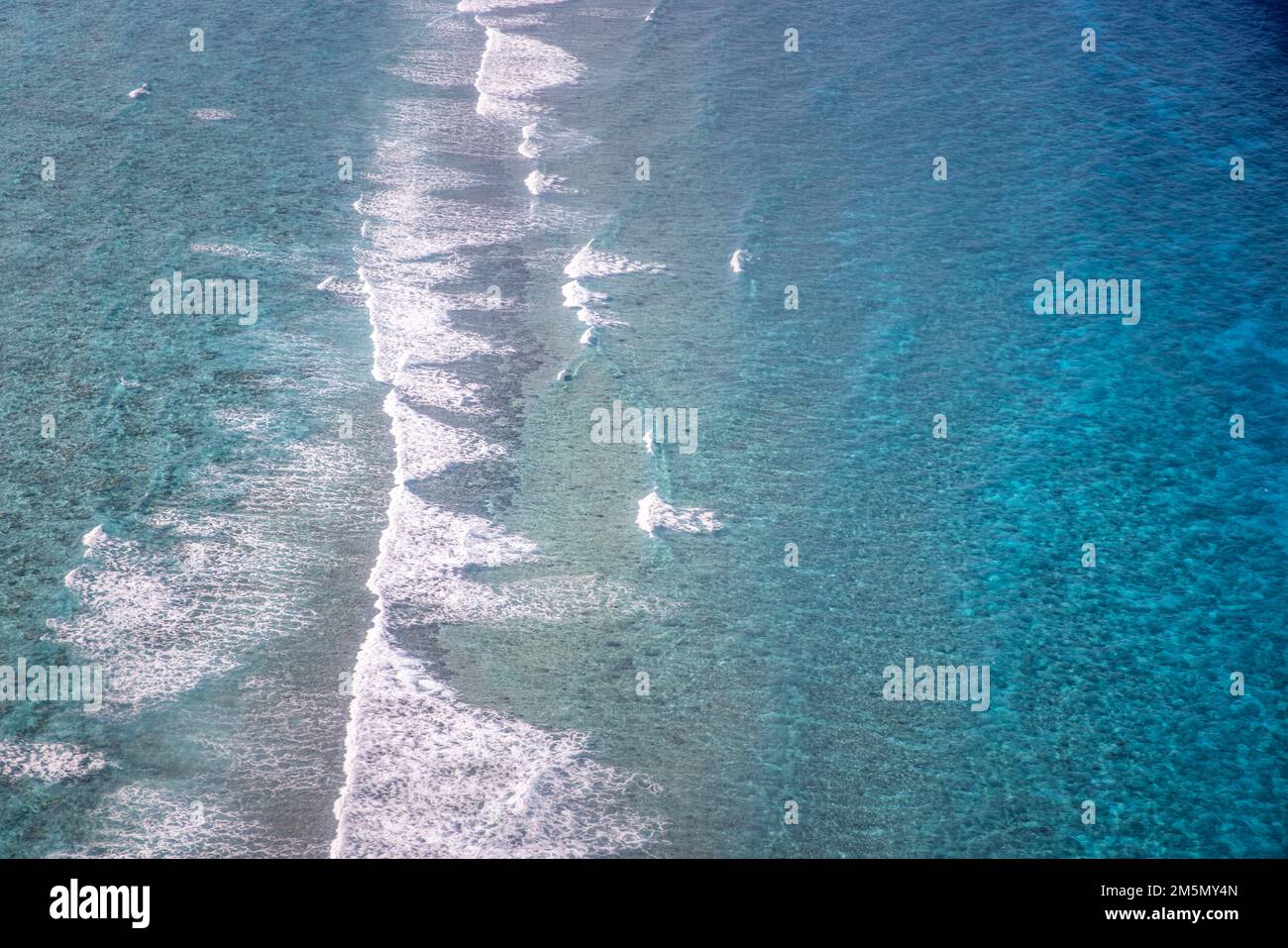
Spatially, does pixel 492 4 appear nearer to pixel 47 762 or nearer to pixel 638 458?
pixel 638 458

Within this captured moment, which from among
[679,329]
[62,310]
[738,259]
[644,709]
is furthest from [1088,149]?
[62,310]

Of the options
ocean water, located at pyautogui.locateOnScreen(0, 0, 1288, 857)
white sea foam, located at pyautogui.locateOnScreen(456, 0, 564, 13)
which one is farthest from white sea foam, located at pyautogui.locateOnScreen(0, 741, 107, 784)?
white sea foam, located at pyautogui.locateOnScreen(456, 0, 564, 13)

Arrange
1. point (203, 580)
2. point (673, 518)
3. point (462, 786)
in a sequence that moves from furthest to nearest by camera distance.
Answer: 1. point (673, 518)
2. point (203, 580)
3. point (462, 786)

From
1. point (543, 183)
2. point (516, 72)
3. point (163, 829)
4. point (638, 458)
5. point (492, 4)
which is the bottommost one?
point (163, 829)

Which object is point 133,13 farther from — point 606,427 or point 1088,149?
point 1088,149

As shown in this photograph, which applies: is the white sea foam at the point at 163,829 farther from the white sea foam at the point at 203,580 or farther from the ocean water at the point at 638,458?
the white sea foam at the point at 203,580

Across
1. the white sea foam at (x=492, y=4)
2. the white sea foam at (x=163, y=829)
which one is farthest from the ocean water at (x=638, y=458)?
the white sea foam at (x=492, y=4)

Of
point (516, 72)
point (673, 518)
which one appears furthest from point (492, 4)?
point (673, 518)
